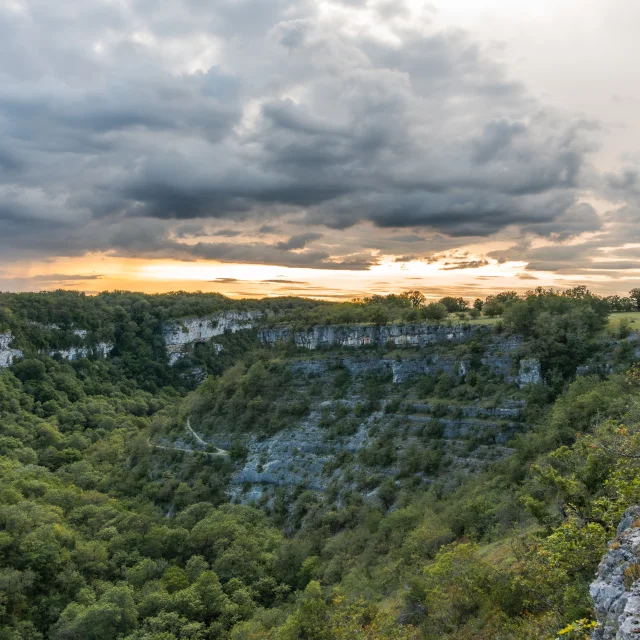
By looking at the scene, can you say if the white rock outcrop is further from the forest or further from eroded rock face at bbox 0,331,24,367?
the forest

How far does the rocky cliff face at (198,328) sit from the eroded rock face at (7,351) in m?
35.6

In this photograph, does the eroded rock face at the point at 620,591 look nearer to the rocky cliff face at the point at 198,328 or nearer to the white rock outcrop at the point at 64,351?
the white rock outcrop at the point at 64,351

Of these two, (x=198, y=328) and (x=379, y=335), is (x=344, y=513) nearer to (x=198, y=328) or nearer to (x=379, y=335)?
(x=379, y=335)

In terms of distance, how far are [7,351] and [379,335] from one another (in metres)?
64.0

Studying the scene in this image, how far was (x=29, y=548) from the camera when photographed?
115 ft

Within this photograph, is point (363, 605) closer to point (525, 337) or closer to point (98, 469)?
point (525, 337)

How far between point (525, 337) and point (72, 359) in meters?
86.1

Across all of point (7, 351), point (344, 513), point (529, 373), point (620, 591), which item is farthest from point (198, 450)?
point (620, 591)

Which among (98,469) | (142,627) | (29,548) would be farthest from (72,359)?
(142,627)

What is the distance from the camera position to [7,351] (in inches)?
3344

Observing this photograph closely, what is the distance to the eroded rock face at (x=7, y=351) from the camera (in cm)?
8369

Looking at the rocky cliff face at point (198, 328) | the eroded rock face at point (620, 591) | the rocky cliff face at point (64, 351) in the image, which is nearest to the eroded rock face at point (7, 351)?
the rocky cliff face at point (64, 351)

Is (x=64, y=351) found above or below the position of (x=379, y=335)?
below

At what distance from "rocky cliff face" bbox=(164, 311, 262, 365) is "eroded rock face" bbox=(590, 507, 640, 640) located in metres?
114
